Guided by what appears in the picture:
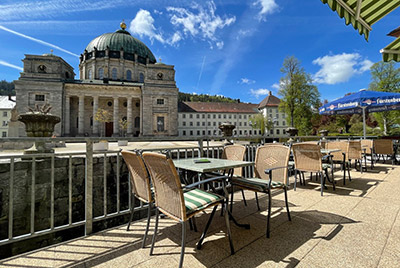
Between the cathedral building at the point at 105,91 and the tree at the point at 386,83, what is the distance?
91.1 feet

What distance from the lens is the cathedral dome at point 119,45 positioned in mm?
38125

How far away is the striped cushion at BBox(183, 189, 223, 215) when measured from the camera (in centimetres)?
171

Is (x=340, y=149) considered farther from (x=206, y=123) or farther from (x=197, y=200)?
(x=206, y=123)

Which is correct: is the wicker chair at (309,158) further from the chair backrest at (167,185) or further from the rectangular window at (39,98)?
the rectangular window at (39,98)

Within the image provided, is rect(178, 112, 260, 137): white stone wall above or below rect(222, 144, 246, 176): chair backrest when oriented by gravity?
above

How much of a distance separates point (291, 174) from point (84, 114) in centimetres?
3628

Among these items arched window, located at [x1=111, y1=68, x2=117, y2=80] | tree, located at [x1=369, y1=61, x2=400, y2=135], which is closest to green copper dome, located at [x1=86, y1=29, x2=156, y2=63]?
arched window, located at [x1=111, y1=68, x2=117, y2=80]

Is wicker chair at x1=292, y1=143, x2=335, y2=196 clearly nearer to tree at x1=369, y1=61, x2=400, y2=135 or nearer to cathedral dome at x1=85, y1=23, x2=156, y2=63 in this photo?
tree at x1=369, y1=61, x2=400, y2=135

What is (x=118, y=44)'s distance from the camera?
38875mm

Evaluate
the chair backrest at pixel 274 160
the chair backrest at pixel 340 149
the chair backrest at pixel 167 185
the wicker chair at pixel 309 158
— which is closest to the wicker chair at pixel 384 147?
the chair backrest at pixel 340 149

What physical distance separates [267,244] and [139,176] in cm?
167

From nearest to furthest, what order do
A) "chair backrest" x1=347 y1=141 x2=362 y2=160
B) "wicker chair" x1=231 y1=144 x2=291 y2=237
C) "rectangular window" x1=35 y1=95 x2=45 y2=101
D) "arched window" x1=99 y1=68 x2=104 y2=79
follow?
"wicker chair" x1=231 y1=144 x2=291 y2=237, "chair backrest" x1=347 y1=141 x2=362 y2=160, "rectangular window" x1=35 y1=95 x2=45 y2=101, "arched window" x1=99 y1=68 x2=104 y2=79

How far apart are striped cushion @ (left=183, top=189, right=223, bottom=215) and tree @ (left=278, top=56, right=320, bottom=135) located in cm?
2302

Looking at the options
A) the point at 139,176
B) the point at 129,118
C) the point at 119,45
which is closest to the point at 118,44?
the point at 119,45
